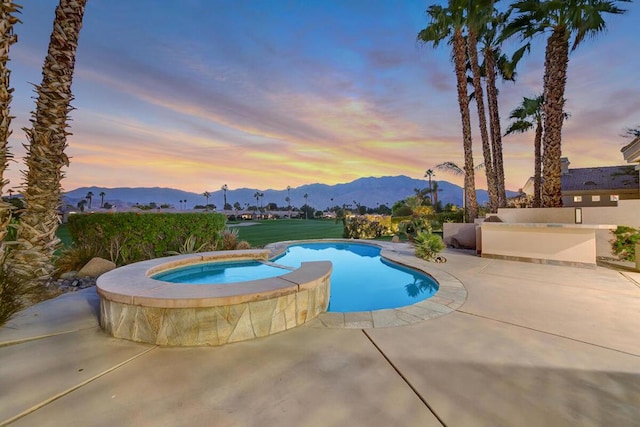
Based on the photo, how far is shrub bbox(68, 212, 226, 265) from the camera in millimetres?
6453

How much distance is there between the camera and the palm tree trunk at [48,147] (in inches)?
183

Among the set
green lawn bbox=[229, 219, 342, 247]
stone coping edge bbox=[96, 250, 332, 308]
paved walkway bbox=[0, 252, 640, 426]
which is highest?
stone coping edge bbox=[96, 250, 332, 308]

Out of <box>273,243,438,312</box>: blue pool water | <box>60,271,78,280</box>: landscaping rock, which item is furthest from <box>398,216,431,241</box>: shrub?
<box>60,271,78,280</box>: landscaping rock

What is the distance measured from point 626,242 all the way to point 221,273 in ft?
37.0

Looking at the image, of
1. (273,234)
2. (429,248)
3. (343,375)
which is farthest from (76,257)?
(273,234)

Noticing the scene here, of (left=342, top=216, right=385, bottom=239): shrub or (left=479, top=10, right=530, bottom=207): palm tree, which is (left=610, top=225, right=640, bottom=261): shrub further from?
(left=342, top=216, right=385, bottom=239): shrub

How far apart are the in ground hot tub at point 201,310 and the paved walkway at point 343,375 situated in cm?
Result: 14

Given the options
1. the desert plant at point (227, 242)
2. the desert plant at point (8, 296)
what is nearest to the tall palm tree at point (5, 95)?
the desert plant at point (8, 296)

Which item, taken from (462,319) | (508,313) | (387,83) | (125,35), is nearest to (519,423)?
→ (462,319)

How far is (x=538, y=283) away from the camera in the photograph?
5449 millimetres

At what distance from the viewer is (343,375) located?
234 centimetres

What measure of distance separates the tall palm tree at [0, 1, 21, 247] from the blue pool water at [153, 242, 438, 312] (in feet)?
7.64

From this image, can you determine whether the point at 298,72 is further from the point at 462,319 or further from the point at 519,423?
the point at 519,423

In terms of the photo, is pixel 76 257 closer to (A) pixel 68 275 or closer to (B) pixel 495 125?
(A) pixel 68 275
